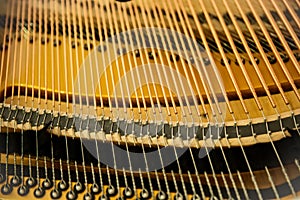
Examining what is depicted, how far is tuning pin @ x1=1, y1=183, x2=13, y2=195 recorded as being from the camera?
5.66 ft

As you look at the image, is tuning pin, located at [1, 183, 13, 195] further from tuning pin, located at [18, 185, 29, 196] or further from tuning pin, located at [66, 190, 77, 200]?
tuning pin, located at [66, 190, 77, 200]

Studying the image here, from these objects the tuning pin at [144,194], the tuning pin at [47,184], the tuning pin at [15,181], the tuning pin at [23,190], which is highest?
the tuning pin at [144,194]

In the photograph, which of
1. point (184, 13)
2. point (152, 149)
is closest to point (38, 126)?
point (152, 149)

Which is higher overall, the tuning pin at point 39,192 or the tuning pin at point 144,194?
the tuning pin at point 144,194

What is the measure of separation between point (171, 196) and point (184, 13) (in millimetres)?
1133

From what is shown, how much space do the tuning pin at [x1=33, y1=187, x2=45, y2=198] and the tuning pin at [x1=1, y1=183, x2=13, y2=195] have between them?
0.09 metres

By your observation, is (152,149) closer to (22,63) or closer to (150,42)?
(150,42)

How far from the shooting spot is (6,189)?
5.68 ft

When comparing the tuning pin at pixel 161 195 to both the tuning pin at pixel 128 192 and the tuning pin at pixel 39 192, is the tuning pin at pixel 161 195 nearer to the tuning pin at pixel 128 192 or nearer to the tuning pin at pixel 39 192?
the tuning pin at pixel 128 192

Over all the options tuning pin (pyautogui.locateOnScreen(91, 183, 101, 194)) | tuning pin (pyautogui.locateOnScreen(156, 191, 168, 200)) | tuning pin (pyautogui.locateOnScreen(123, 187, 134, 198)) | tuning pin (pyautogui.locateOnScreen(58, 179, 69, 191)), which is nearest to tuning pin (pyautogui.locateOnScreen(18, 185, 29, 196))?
tuning pin (pyautogui.locateOnScreen(58, 179, 69, 191))

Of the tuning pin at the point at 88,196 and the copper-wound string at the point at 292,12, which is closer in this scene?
the tuning pin at the point at 88,196

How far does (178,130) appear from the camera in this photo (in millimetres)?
1942

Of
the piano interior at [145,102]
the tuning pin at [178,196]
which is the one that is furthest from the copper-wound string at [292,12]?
the tuning pin at [178,196]

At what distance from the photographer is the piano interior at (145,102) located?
1.76 m
